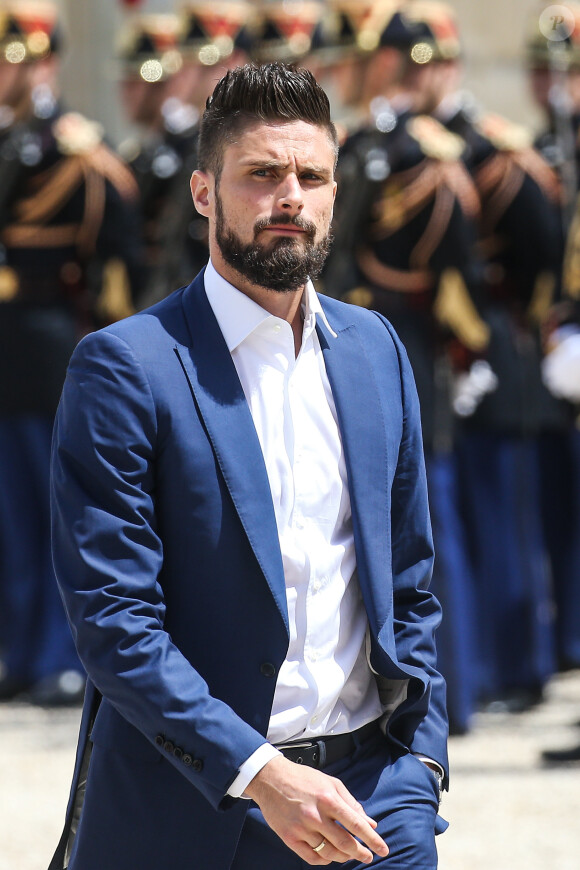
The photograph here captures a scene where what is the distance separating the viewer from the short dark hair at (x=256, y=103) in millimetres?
2613

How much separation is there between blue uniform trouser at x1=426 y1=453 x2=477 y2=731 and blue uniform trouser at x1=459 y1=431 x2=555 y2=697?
0.39 metres

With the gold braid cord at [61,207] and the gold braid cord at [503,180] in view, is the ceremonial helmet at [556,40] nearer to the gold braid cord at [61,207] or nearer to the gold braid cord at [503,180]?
the gold braid cord at [503,180]

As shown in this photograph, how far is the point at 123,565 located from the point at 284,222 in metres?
0.54

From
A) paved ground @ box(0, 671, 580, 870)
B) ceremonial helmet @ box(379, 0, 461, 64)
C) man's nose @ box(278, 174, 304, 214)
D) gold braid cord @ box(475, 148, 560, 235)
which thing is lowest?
paved ground @ box(0, 671, 580, 870)

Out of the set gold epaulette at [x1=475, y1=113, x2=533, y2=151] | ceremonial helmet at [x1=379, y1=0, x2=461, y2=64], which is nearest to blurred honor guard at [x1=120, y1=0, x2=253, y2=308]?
ceremonial helmet at [x1=379, y1=0, x2=461, y2=64]

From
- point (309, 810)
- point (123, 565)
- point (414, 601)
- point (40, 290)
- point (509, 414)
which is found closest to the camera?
point (309, 810)

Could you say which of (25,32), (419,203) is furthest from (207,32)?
(419,203)

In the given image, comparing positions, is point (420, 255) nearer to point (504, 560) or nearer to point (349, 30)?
point (349, 30)

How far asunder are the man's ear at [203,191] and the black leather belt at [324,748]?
0.78 m

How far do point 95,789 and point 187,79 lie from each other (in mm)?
5503

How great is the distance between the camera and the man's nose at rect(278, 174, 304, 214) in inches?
102

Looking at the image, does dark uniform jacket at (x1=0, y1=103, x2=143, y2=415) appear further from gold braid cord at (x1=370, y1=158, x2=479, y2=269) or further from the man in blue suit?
the man in blue suit

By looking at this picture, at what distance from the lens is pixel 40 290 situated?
23.0 feet

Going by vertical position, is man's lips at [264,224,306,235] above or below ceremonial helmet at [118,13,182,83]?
below
